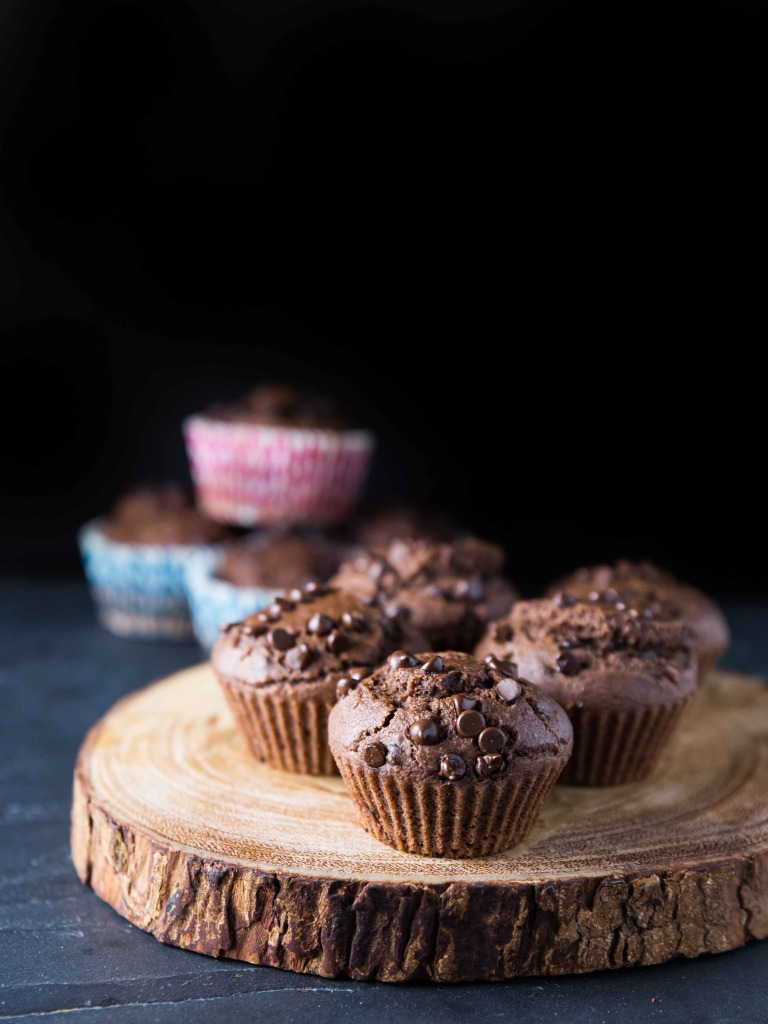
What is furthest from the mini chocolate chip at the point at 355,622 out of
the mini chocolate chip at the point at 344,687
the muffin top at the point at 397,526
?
the muffin top at the point at 397,526

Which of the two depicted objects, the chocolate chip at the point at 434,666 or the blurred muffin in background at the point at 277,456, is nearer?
the chocolate chip at the point at 434,666

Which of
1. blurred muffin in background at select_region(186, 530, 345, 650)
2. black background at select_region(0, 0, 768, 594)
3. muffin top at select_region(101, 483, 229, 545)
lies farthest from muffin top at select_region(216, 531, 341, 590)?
black background at select_region(0, 0, 768, 594)

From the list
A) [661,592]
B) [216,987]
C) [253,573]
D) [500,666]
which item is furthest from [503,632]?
[253,573]

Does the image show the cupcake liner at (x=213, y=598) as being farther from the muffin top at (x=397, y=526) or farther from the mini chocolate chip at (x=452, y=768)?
the mini chocolate chip at (x=452, y=768)

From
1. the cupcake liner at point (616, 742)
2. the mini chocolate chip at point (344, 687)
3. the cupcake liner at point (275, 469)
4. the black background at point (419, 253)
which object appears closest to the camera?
the mini chocolate chip at point (344, 687)

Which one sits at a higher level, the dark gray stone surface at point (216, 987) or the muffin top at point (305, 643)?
the muffin top at point (305, 643)

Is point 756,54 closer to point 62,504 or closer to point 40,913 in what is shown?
point 62,504

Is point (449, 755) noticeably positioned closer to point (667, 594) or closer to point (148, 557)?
point (667, 594)

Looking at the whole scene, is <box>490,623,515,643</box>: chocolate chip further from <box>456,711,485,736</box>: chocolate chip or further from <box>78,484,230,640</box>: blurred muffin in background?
<box>78,484,230,640</box>: blurred muffin in background
